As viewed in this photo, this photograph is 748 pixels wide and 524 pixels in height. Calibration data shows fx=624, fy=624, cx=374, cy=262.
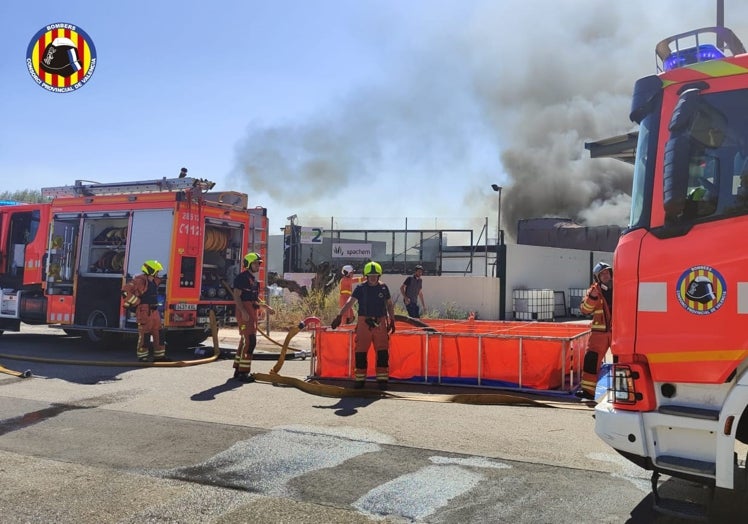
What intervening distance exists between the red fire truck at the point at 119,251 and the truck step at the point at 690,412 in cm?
834

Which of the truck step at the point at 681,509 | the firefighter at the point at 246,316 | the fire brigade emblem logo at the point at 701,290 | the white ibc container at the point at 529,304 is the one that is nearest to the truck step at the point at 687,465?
the truck step at the point at 681,509

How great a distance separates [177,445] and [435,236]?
14.7 m

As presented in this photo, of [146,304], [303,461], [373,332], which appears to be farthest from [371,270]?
[146,304]

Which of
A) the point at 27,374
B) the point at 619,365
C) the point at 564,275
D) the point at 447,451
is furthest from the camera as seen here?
the point at 564,275

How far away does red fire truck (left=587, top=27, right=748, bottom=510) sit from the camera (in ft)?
9.71

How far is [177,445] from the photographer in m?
5.16

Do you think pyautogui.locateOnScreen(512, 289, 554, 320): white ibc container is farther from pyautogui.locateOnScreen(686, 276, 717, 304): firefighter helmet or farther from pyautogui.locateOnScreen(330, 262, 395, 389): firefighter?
pyautogui.locateOnScreen(686, 276, 717, 304): firefighter helmet

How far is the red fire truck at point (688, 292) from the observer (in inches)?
117

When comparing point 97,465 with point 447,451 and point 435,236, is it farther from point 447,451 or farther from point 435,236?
point 435,236

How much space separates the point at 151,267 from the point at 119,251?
6.62 feet

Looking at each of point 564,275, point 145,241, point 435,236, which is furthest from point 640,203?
point 564,275

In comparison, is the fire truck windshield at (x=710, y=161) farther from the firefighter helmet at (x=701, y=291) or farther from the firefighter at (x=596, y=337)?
the firefighter at (x=596, y=337)

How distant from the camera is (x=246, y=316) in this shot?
859cm

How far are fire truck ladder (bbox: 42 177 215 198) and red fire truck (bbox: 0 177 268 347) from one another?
18mm
